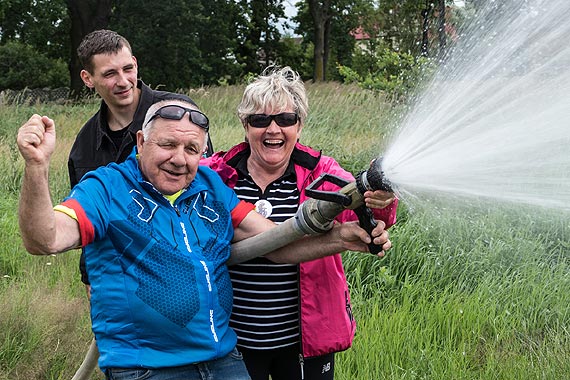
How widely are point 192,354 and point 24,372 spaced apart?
201 centimetres

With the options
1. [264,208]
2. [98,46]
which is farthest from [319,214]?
[98,46]

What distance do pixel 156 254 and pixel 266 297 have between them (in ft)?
2.11

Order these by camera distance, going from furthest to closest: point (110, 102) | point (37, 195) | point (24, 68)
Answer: point (24, 68), point (110, 102), point (37, 195)

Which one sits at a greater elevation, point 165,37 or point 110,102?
point 165,37

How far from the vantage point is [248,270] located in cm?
273

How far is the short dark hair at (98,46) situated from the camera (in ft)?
11.2

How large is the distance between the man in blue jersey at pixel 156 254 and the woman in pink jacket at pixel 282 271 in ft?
0.95

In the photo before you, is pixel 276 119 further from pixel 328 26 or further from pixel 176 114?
pixel 328 26

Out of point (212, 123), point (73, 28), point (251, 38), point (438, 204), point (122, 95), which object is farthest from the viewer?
point (251, 38)

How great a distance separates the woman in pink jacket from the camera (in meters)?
2.70

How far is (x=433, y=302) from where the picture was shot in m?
4.41

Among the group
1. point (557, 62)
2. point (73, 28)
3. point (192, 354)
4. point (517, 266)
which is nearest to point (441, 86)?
point (557, 62)

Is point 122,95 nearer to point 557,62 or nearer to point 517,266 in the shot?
point 557,62

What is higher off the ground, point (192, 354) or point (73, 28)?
point (73, 28)
